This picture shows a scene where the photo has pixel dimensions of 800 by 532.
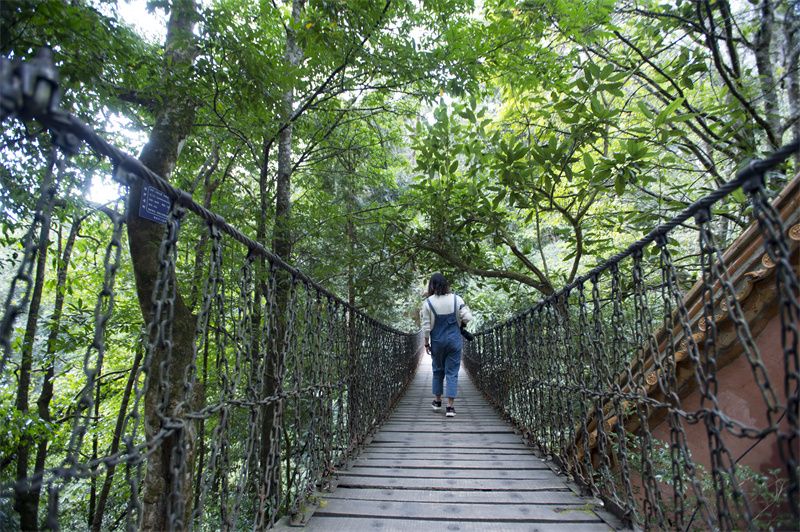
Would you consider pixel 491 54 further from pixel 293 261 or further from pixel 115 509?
pixel 115 509

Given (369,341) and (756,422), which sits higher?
(369,341)

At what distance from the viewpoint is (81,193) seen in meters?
3.79

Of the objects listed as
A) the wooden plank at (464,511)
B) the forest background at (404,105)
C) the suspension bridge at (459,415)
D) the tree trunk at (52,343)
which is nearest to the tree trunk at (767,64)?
the forest background at (404,105)

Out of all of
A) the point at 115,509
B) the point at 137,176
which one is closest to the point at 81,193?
the point at 137,176

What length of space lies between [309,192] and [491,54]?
2954mm

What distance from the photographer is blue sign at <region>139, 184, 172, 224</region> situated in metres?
1.87

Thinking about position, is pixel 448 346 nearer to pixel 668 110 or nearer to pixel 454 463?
pixel 454 463

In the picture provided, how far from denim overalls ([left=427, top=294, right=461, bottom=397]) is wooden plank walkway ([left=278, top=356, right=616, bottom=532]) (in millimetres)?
682

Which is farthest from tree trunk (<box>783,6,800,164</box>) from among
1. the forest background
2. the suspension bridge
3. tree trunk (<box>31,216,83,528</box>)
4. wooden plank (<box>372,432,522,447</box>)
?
tree trunk (<box>31,216,83,528</box>)

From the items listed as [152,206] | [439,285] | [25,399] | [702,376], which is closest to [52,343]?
[25,399]

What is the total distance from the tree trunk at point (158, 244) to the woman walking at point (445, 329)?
2193mm

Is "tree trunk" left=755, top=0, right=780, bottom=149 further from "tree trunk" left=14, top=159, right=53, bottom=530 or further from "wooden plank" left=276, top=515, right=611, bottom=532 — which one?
"tree trunk" left=14, top=159, right=53, bottom=530

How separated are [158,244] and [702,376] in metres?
3.29

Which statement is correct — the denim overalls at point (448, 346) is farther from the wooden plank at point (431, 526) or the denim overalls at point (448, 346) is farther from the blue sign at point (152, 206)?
the blue sign at point (152, 206)
